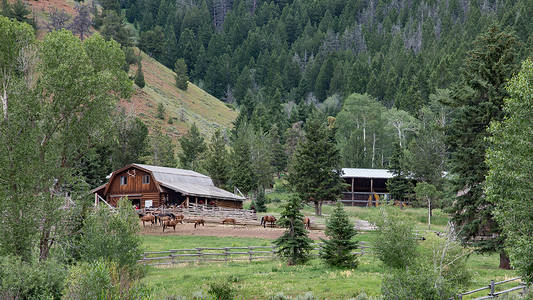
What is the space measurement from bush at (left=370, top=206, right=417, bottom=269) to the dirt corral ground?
48.2 ft

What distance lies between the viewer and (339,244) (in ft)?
92.0

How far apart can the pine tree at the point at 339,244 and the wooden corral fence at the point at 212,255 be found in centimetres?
187

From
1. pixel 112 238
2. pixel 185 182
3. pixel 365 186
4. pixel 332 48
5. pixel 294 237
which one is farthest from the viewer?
pixel 332 48

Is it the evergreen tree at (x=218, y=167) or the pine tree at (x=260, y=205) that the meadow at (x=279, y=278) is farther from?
the evergreen tree at (x=218, y=167)

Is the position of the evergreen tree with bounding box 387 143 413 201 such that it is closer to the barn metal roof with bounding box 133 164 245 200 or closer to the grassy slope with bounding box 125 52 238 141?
the barn metal roof with bounding box 133 164 245 200

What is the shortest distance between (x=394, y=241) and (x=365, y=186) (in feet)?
173

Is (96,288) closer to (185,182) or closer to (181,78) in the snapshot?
(185,182)

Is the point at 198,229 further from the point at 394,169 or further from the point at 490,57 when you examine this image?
the point at 394,169

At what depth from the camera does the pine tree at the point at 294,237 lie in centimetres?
2883

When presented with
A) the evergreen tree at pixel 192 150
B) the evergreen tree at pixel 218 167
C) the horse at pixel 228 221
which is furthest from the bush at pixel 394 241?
the evergreen tree at pixel 192 150

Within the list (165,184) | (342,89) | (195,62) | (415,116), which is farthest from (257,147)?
(195,62)

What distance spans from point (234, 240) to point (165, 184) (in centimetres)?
1498

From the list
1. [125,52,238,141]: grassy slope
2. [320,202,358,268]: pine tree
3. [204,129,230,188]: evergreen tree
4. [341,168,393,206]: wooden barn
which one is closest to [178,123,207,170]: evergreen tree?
[204,129,230,188]: evergreen tree

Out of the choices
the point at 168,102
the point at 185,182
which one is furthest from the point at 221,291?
the point at 168,102
